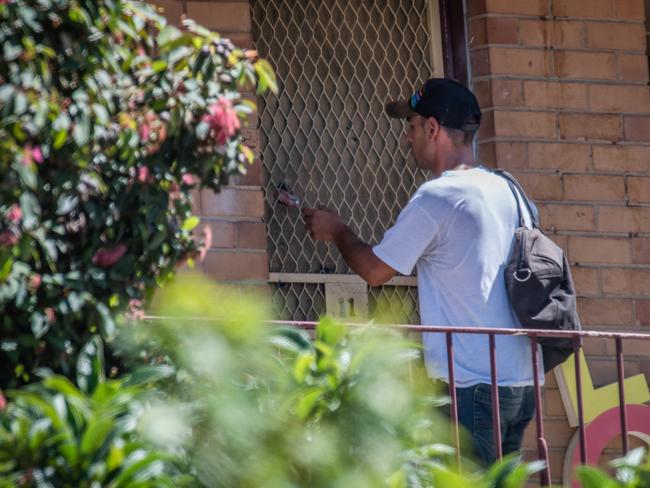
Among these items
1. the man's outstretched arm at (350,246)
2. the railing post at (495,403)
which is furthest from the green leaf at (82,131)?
the man's outstretched arm at (350,246)

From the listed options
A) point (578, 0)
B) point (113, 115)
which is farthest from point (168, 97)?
point (578, 0)

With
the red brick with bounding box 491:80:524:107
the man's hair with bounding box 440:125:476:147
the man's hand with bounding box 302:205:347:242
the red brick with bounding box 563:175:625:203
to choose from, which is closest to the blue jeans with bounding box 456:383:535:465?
the man's hand with bounding box 302:205:347:242

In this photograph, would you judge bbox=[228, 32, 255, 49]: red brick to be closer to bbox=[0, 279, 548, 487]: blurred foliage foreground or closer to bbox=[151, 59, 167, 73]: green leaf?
bbox=[151, 59, 167, 73]: green leaf

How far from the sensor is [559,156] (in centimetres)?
731

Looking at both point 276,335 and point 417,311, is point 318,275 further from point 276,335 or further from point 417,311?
point 276,335

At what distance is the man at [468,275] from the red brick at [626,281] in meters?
1.55

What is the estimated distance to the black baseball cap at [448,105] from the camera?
20.1 feet

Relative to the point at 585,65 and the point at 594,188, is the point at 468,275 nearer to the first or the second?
the point at 594,188

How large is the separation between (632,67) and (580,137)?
46 centimetres

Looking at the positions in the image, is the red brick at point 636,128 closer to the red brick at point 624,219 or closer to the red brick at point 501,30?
the red brick at point 624,219

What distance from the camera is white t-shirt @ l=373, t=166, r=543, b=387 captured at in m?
5.68

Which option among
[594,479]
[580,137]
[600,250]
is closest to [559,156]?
[580,137]

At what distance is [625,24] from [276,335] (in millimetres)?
3879

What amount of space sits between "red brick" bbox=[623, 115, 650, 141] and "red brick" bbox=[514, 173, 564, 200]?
1.45ft
